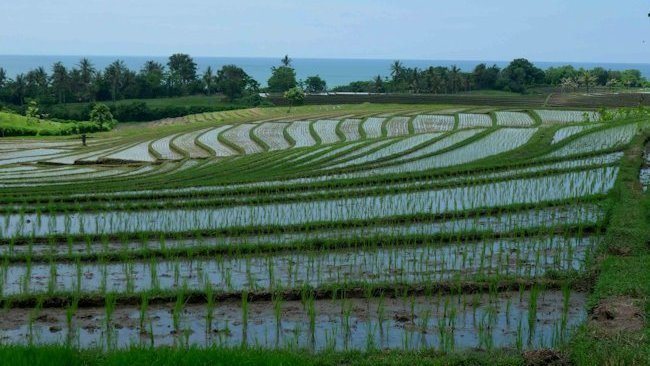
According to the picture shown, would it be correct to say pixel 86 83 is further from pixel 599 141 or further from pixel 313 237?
pixel 313 237

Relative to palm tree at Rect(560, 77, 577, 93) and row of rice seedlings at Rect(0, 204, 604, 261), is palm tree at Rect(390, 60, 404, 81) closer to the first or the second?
palm tree at Rect(560, 77, 577, 93)

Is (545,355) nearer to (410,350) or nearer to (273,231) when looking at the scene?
(410,350)

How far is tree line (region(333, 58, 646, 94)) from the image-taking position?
67156 millimetres

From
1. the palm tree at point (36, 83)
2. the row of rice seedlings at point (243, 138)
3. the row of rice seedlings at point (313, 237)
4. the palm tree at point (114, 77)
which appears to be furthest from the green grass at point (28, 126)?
the row of rice seedlings at point (313, 237)

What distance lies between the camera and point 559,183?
14.2m

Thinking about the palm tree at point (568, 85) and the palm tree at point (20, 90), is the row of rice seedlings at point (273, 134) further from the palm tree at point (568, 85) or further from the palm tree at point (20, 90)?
the palm tree at point (20, 90)

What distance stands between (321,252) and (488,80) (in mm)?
63595

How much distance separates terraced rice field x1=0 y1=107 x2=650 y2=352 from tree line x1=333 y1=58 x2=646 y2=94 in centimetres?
4775

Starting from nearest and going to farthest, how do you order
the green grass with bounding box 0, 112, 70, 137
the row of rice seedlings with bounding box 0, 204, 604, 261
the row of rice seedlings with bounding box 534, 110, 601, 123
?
1. the row of rice seedlings with bounding box 0, 204, 604, 261
2. the row of rice seedlings with bounding box 534, 110, 601, 123
3. the green grass with bounding box 0, 112, 70, 137

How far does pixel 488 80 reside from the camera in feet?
230

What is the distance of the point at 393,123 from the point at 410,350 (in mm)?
29305

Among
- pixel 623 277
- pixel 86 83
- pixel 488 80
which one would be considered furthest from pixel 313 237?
pixel 488 80

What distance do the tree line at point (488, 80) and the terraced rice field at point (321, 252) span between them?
47.8 m

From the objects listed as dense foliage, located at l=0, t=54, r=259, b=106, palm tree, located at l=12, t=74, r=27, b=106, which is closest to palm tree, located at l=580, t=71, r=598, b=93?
dense foliage, located at l=0, t=54, r=259, b=106
